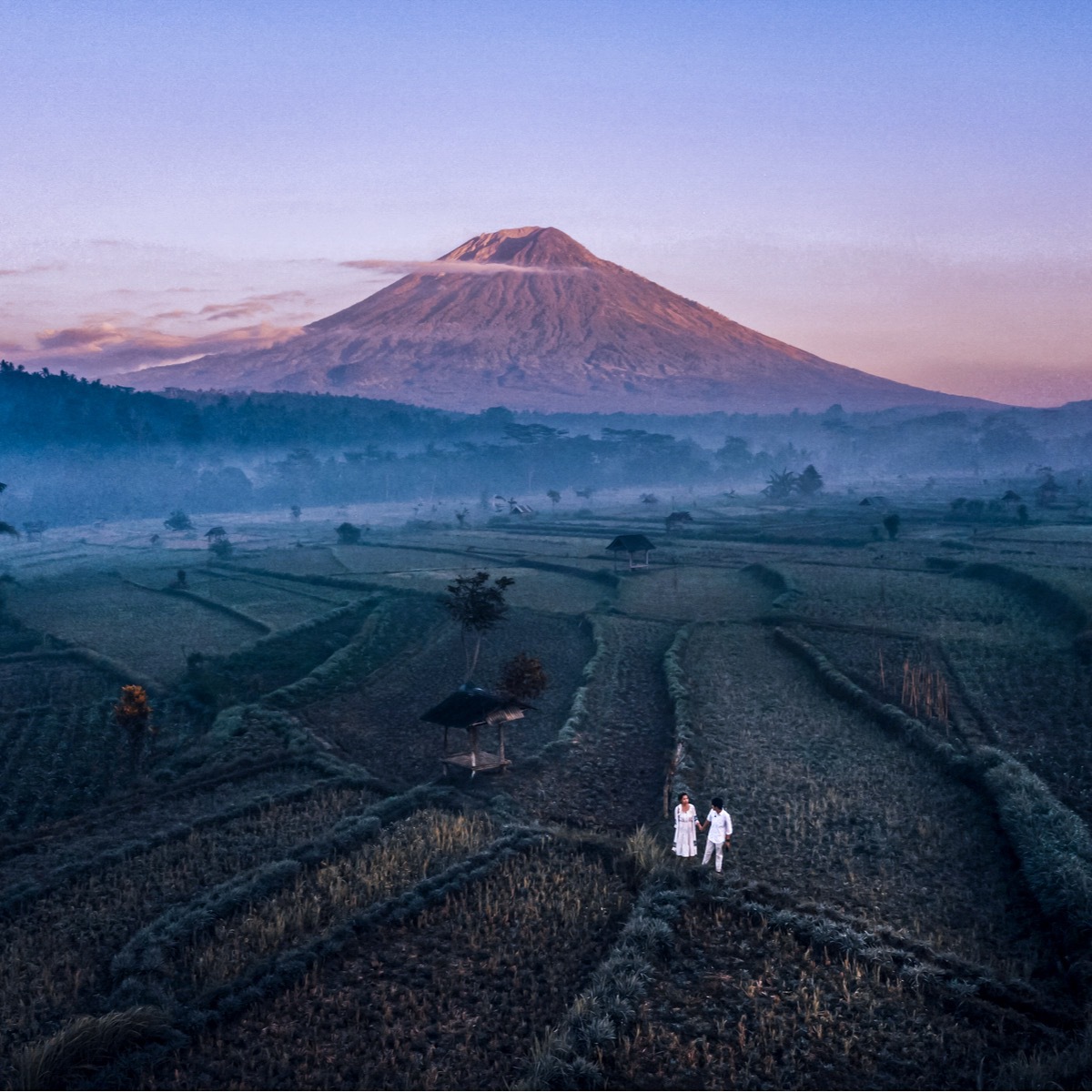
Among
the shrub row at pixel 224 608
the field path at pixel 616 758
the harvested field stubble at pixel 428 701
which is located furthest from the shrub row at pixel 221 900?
the shrub row at pixel 224 608

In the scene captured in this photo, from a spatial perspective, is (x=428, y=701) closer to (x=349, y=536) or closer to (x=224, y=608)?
(x=224, y=608)

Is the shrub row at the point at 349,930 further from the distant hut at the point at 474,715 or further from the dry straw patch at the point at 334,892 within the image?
the distant hut at the point at 474,715

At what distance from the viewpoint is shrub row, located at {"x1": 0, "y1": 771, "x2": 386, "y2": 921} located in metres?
14.2

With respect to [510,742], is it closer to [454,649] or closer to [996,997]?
[454,649]

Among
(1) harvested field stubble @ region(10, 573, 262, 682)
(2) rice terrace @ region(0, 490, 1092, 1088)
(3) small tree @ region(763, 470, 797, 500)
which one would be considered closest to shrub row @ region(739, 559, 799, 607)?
(2) rice terrace @ region(0, 490, 1092, 1088)

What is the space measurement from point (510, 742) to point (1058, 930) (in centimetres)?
1310

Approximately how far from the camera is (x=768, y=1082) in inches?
377

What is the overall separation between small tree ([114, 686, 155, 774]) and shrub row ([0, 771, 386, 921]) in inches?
149

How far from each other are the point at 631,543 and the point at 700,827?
1441 inches

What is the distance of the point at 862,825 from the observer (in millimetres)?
16438

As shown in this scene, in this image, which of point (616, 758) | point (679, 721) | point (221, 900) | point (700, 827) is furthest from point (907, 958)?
point (679, 721)

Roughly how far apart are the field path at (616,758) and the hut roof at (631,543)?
20.3m

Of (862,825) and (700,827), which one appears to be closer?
(700,827)

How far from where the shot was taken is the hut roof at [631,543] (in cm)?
5059
